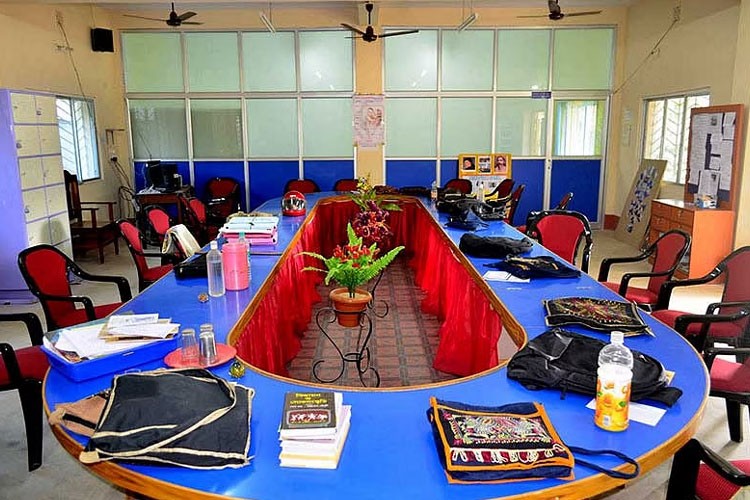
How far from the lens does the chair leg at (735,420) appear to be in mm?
2922

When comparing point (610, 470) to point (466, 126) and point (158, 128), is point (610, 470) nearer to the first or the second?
point (466, 126)

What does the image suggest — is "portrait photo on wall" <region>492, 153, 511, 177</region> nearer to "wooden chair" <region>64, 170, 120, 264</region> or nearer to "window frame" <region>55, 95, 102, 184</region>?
"wooden chair" <region>64, 170, 120, 264</region>

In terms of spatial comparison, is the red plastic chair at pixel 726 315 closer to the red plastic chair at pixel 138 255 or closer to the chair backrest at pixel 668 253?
the chair backrest at pixel 668 253

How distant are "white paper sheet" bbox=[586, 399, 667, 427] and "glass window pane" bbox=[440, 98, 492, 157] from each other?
317 inches

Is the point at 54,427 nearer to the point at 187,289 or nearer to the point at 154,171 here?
the point at 187,289

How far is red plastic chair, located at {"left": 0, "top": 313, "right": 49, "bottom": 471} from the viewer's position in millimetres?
2584

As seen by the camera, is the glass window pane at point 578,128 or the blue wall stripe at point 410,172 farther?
the blue wall stripe at point 410,172

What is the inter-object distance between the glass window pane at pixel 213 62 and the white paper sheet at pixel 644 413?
858 centimetres

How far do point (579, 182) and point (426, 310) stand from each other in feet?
17.9

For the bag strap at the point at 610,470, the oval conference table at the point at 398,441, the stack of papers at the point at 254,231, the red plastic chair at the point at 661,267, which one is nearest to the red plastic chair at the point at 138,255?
the stack of papers at the point at 254,231

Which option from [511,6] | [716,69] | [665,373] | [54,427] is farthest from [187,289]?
[511,6]

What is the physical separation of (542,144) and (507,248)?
6345 millimetres

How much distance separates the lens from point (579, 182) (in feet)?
30.9

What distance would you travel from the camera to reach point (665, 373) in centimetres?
179
